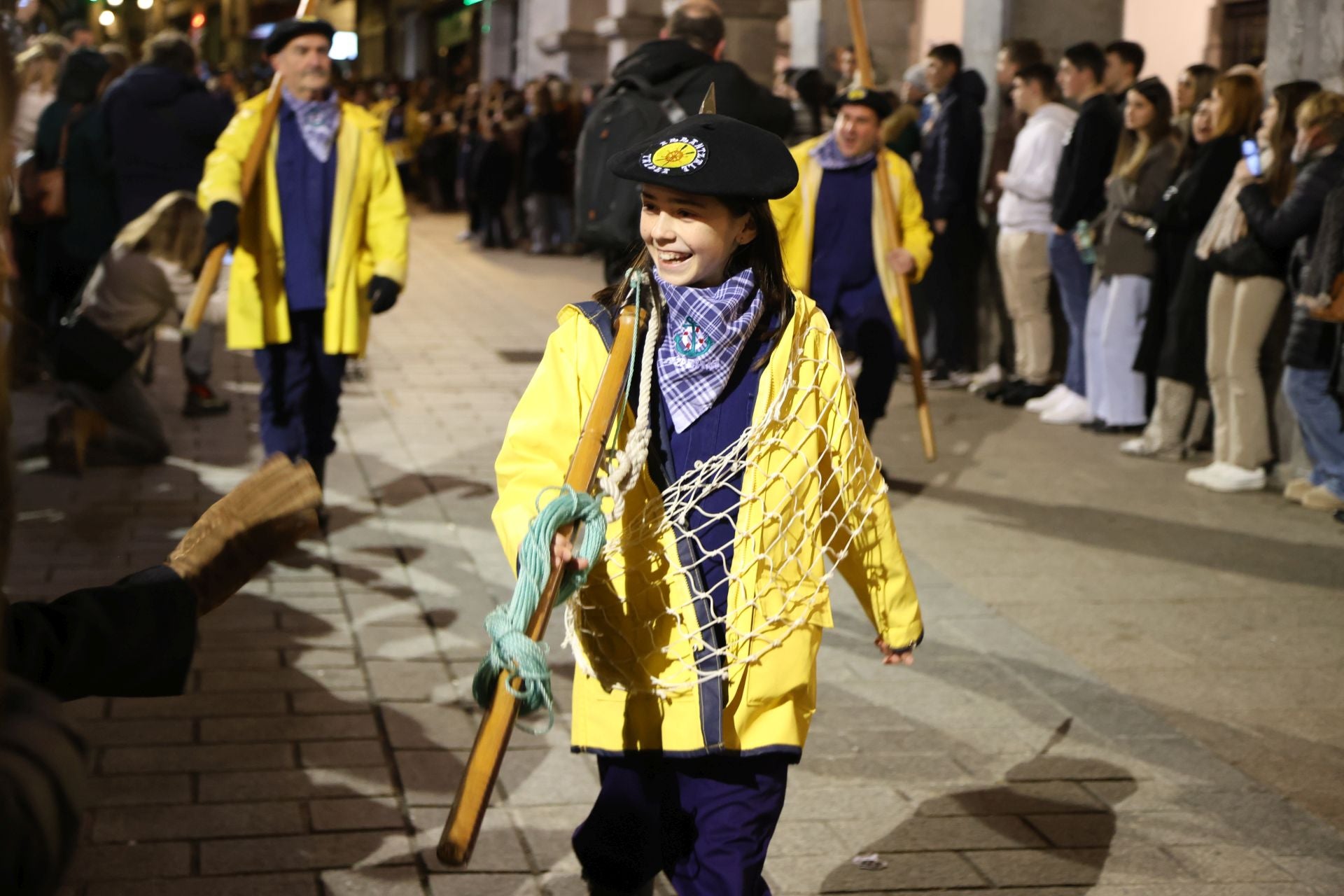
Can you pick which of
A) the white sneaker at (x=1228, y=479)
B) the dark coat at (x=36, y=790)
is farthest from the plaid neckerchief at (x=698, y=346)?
the white sneaker at (x=1228, y=479)

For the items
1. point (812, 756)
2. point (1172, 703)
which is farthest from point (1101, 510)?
point (812, 756)

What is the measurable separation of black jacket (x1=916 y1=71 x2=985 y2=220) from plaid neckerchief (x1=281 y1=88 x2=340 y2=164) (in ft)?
17.6

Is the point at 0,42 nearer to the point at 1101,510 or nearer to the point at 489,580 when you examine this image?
the point at 489,580

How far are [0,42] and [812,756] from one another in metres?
3.72

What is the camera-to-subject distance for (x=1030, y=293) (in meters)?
10.6

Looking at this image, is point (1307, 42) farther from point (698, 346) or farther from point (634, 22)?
point (634, 22)

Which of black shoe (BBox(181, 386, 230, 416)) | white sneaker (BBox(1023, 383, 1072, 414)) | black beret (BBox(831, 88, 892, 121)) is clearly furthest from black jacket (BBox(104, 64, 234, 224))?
white sneaker (BBox(1023, 383, 1072, 414))

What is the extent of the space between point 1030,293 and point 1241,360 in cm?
244

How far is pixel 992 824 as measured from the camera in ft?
14.0

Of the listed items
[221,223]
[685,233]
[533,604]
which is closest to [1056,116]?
[221,223]

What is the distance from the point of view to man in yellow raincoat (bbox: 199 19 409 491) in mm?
6660

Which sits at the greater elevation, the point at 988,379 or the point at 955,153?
the point at 955,153

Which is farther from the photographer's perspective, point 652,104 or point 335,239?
point 652,104

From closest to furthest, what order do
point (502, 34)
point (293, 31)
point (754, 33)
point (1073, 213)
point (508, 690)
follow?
1. point (508, 690)
2. point (293, 31)
3. point (1073, 213)
4. point (754, 33)
5. point (502, 34)
